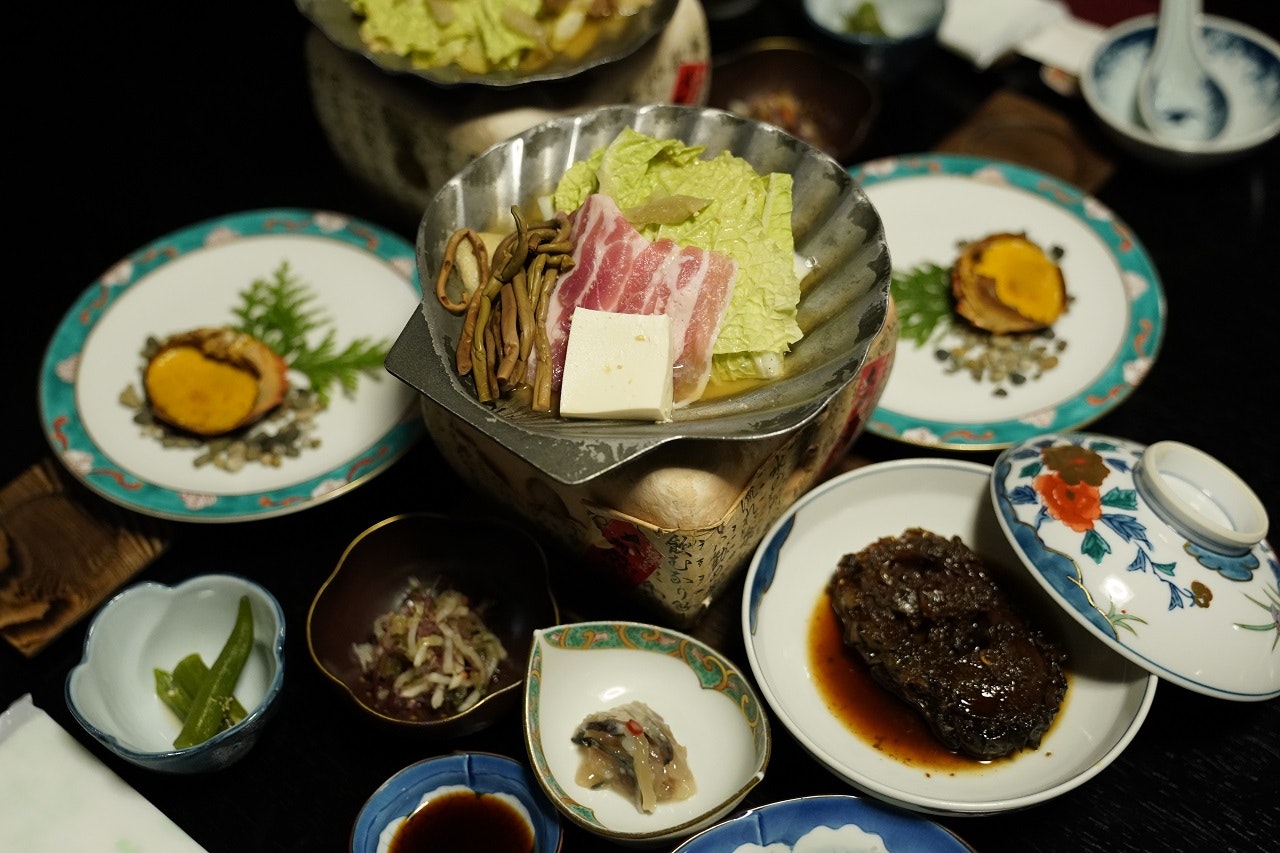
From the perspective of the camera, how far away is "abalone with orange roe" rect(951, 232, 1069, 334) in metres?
3.03

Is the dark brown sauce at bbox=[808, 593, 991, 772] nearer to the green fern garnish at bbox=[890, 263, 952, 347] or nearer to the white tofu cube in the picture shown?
the white tofu cube

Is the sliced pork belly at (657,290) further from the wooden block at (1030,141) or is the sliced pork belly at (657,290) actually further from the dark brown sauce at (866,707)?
the wooden block at (1030,141)

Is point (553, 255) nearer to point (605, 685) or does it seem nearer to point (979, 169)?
point (605, 685)

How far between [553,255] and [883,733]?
1.31m

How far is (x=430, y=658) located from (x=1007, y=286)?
2026 millimetres

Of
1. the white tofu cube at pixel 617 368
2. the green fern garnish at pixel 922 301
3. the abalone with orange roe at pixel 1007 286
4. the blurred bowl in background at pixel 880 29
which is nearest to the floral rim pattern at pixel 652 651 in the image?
the white tofu cube at pixel 617 368

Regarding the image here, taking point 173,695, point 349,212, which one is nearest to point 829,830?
point 173,695

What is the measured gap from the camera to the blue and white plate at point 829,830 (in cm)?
206

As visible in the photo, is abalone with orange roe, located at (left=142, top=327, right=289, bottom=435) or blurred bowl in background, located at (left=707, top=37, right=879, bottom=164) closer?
abalone with orange roe, located at (left=142, top=327, right=289, bottom=435)

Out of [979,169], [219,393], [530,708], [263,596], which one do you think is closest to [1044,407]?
[979,169]

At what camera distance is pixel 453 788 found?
219 cm

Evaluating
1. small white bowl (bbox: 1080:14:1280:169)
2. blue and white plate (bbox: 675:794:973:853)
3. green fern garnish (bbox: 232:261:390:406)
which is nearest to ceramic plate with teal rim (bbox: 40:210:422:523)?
green fern garnish (bbox: 232:261:390:406)

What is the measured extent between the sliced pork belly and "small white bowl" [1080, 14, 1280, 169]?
2045 millimetres

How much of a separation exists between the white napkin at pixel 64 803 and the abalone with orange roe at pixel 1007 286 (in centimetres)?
252
